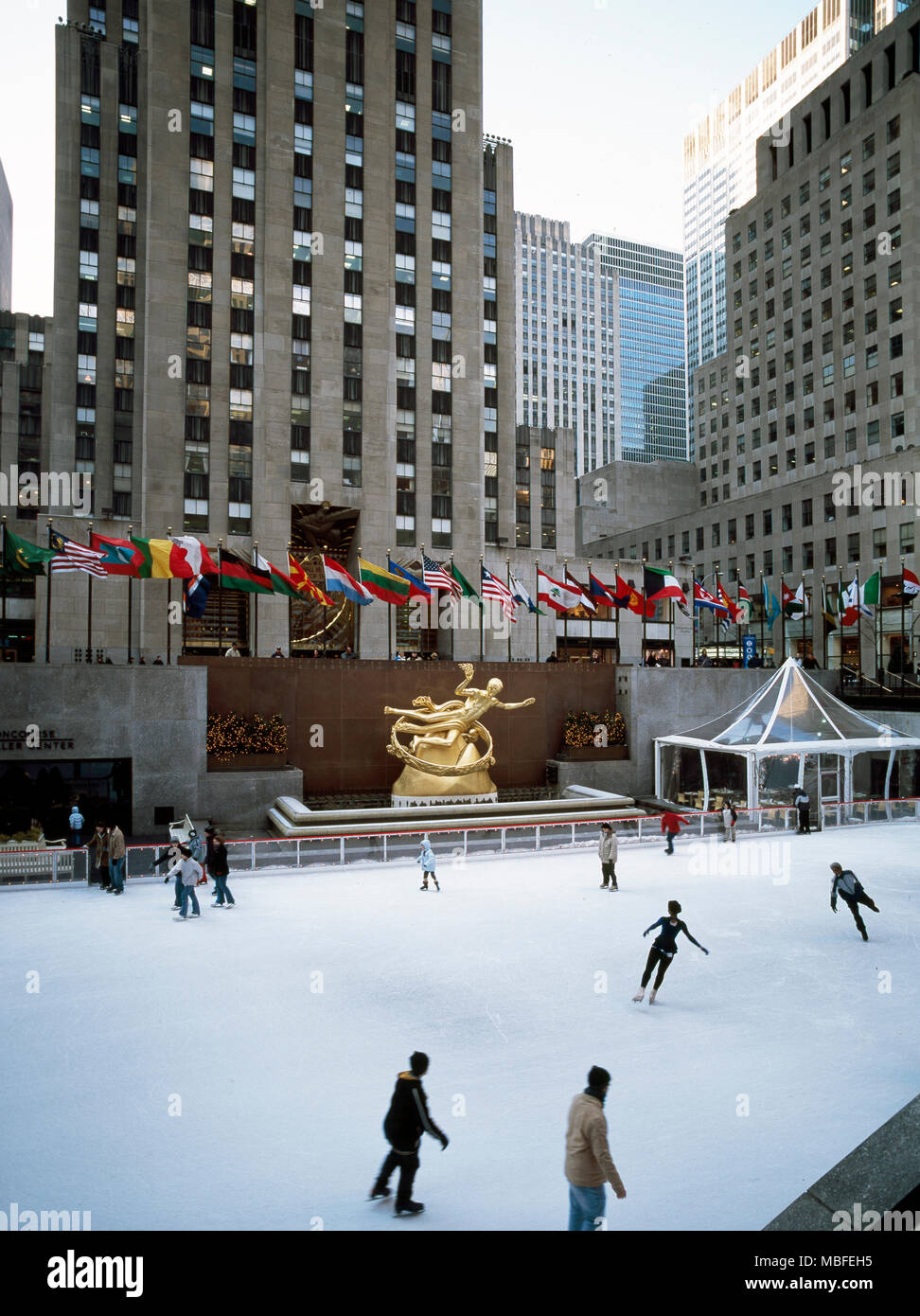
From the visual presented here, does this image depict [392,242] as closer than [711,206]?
Yes

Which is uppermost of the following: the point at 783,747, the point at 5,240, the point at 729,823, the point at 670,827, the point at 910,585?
the point at 5,240

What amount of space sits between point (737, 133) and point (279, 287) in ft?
374

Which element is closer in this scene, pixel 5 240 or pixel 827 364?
pixel 827 364

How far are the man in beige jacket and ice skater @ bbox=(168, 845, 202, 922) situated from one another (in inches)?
418

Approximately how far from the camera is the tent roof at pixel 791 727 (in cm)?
2555

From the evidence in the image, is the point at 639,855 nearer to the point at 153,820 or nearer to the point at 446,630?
the point at 153,820

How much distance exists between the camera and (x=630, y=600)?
3152 cm

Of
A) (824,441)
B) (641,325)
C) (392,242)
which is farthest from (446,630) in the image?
(641,325)

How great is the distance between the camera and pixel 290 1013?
1005 cm

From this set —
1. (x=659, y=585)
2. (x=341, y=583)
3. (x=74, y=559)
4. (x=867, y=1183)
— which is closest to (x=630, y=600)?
(x=659, y=585)

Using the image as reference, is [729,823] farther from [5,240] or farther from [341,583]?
[5,240]

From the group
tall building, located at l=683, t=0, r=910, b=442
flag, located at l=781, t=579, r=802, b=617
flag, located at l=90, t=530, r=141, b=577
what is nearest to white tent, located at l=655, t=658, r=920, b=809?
flag, located at l=781, t=579, r=802, b=617

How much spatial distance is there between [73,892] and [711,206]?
159 metres

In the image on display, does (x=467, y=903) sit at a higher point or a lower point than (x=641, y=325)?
lower
